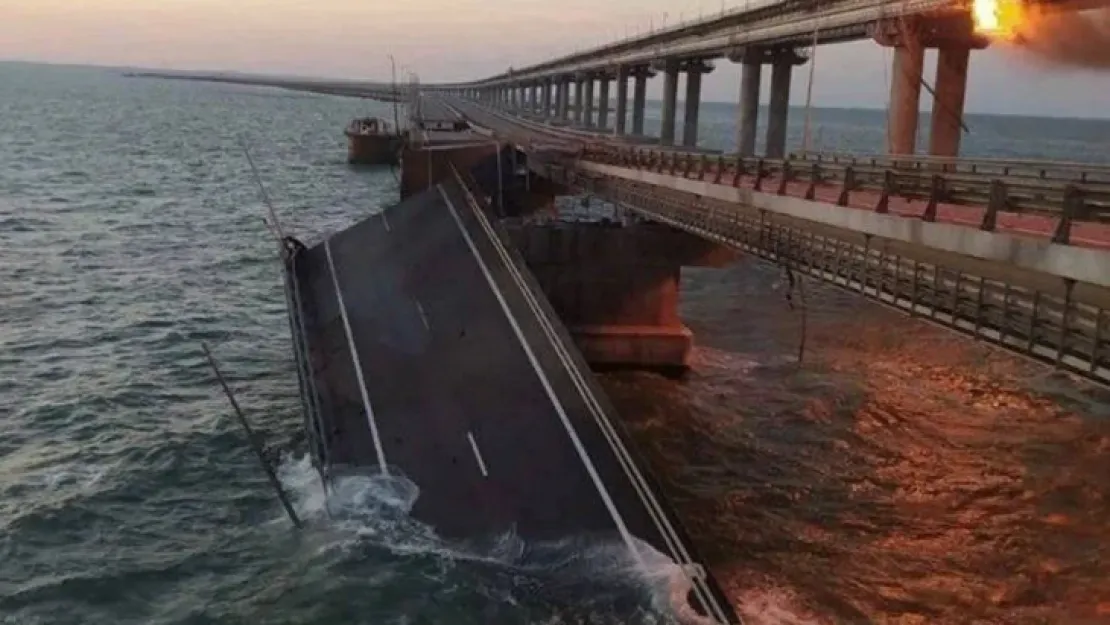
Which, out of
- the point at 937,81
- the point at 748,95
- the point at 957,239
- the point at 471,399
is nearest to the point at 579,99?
the point at 748,95

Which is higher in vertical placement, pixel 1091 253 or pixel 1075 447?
pixel 1091 253

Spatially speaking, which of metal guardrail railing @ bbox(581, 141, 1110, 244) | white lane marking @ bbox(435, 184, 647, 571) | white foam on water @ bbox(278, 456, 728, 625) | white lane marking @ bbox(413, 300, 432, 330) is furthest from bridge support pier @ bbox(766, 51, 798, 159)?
white foam on water @ bbox(278, 456, 728, 625)

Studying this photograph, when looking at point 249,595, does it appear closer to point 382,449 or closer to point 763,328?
point 382,449

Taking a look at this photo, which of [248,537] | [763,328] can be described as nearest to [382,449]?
[248,537]

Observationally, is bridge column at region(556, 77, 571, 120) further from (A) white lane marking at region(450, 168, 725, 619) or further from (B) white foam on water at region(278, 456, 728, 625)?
(B) white foam on water at region(278, 456, 728, 625)

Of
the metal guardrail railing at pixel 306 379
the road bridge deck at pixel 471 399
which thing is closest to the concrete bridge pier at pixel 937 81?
the road bridge deck at pixel 471 399

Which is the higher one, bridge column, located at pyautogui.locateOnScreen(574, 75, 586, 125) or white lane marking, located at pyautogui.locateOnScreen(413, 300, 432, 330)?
bridge column, located at pyautogui.locateOnScreen(574, 75, 586, 125)
